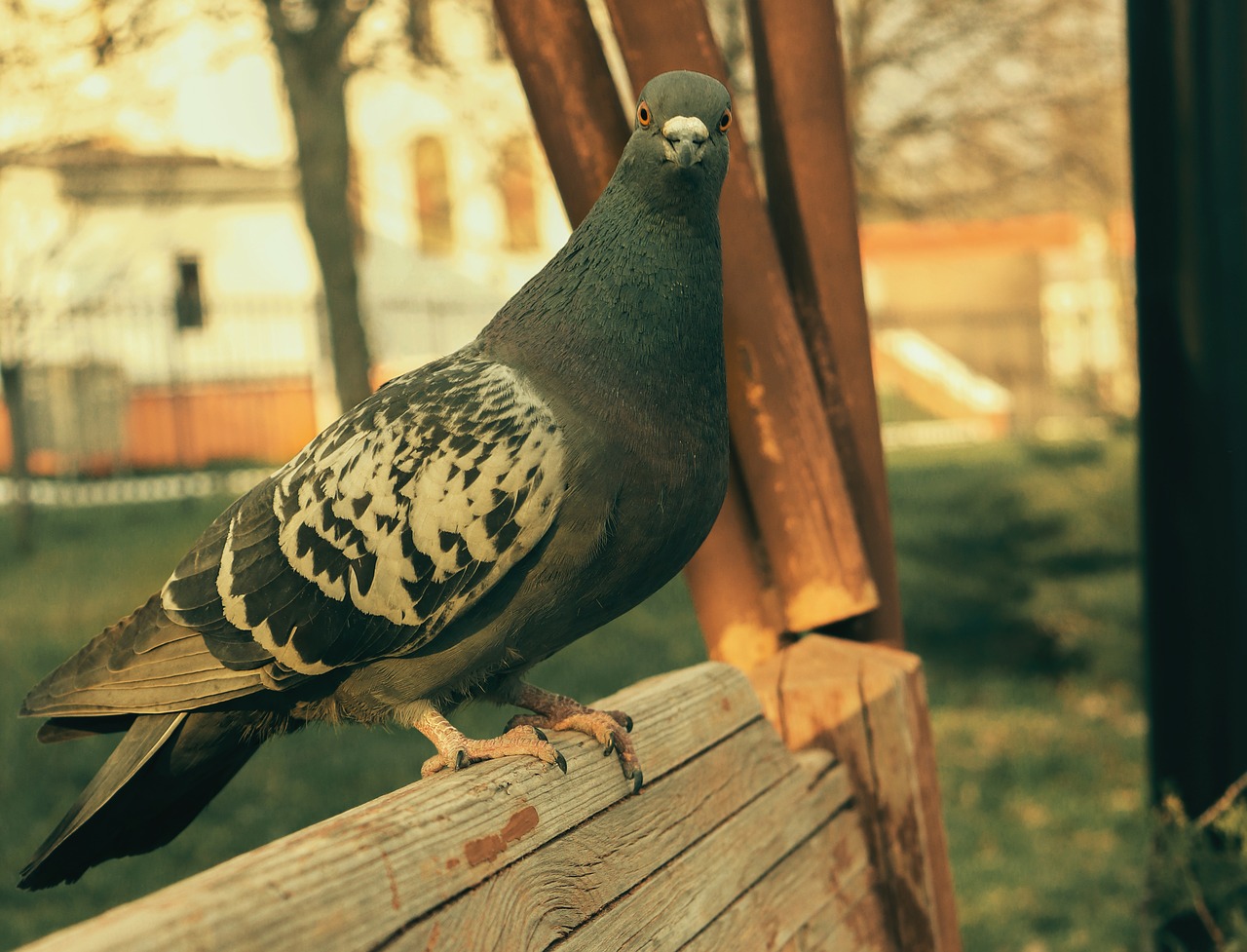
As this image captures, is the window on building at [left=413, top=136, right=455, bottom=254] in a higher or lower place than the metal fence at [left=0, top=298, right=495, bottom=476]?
higher

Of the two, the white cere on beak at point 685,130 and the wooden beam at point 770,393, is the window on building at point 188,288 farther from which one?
the white cere on beak at point 685,130

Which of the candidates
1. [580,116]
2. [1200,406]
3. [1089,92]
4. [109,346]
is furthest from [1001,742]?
[109,346]

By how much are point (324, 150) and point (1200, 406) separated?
576cm

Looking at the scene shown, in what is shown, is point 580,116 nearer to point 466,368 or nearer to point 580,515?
point 466,368

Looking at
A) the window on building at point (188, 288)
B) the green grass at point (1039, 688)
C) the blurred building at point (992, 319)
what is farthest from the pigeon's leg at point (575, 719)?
the window on building at point (188, 288)

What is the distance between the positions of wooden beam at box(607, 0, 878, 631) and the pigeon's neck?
295 millimetres

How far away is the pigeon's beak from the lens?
5.55 feet

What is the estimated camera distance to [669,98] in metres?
1.72

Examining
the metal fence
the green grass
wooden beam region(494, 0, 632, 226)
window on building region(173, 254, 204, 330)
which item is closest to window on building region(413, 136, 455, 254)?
the metal fence

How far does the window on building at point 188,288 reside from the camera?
53.2 feet

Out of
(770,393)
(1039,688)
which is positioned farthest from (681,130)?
(1039,688)

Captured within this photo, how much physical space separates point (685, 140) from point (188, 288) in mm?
17833

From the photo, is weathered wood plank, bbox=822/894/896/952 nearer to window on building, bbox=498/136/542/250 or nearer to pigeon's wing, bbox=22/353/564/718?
pigeon's wing, bbox=22/353/564/718

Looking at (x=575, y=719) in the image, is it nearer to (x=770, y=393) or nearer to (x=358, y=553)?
(x=358, y=553)
